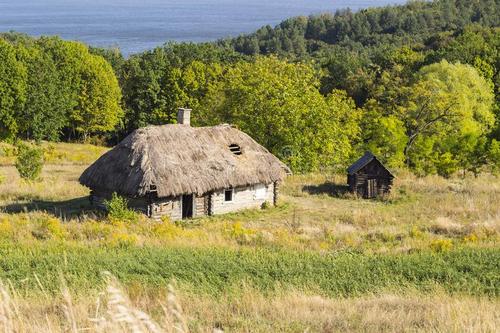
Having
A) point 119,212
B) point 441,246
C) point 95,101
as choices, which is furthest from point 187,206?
point 95,101

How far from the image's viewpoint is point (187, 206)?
25250 mm

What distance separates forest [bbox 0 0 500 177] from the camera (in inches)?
1363

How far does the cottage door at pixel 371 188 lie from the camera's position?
96.7ft

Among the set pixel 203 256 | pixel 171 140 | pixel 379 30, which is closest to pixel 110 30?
pixel 379 30

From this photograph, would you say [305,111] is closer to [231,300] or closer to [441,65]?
[441,65]

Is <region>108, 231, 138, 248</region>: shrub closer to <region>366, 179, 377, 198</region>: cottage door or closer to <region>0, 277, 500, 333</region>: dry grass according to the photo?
<region>0, 277, 500, 333</region>: dry grass

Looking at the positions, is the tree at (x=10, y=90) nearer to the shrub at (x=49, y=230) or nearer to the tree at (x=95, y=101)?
the tree at (x=95, y=101)

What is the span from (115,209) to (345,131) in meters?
18.7

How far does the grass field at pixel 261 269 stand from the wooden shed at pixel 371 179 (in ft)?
9.57

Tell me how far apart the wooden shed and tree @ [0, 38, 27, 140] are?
32663mm

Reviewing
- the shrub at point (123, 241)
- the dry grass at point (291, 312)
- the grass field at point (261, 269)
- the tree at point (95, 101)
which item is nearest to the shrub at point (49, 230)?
the grass field at point (261, 269)

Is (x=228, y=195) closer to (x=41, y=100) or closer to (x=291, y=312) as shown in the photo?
(x=291, y=312)

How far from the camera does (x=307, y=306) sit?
8430 mm

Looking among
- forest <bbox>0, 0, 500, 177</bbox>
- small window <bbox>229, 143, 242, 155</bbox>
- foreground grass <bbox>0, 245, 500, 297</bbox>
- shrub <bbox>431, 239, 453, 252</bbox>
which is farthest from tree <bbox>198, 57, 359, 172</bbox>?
foreground grass <bbox>0, 245, 500, 297</bbox>
